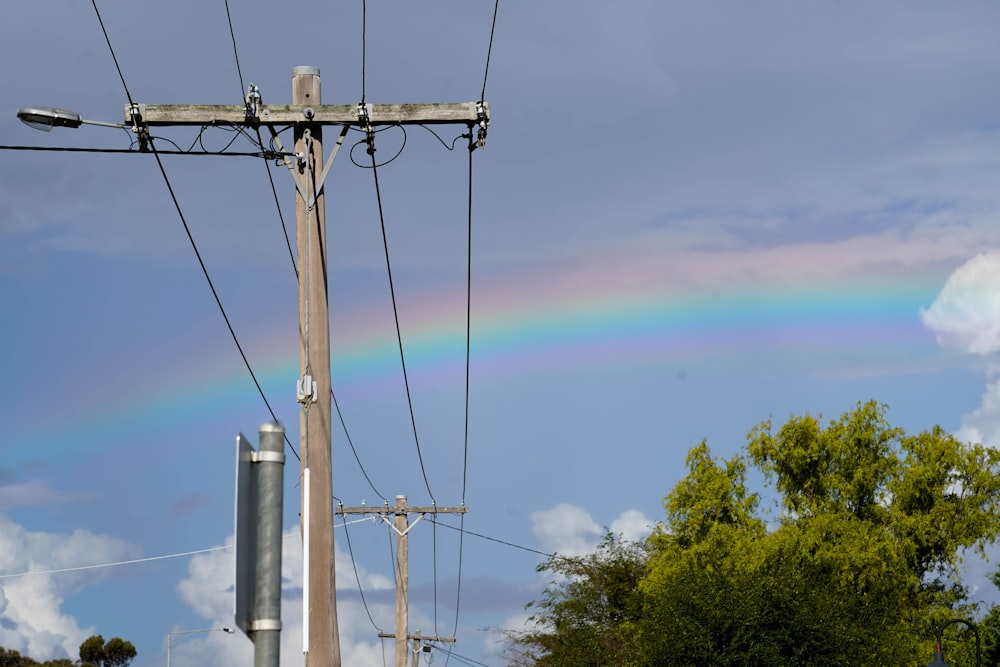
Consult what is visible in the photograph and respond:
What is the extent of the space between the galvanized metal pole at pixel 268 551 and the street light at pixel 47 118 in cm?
1010

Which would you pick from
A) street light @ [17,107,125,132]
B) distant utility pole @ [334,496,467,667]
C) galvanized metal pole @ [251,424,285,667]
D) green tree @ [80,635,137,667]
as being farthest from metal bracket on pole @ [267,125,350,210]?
green tree @ [80,635,137,667]

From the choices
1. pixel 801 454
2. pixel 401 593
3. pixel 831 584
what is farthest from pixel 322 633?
pixel 801 454

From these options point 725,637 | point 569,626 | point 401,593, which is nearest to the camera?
point 725,637

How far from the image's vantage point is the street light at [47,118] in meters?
14.2

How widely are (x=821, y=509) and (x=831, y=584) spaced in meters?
8.78

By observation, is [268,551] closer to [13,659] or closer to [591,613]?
[591,613]

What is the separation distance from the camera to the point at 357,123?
1653 cm

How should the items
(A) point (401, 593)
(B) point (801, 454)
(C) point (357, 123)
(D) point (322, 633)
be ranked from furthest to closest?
(B) point (801, 454) → (A) point (401, 593) → (C) point (357, 123) → (D) point (322, 633)

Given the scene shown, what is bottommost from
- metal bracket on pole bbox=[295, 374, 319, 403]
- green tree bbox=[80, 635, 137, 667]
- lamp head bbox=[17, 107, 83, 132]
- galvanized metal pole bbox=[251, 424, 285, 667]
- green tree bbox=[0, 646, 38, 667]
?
galvanized metal pole bbox=[251, 424, 285, 667]

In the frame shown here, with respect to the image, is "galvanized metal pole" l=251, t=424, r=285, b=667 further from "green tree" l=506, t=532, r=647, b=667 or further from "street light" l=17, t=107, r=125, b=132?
"green tree" l=506, t=532, r=647, b=667

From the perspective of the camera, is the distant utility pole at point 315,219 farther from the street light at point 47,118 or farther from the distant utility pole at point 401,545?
the distant utility pole at point 401,545

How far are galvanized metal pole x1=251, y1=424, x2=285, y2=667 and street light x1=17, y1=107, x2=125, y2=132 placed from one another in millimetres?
10101

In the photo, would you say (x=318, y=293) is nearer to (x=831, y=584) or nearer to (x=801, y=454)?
Answer: (x=831, y=584)

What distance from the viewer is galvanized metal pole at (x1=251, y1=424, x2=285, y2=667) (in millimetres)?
5109
